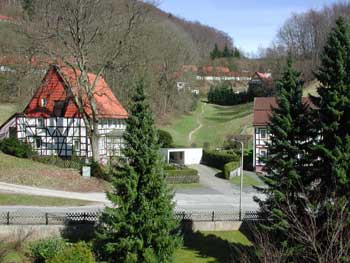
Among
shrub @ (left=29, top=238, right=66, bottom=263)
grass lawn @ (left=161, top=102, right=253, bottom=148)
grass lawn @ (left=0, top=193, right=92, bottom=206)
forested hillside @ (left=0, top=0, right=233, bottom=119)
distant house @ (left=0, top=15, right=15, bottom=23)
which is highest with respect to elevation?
distant house @ (left=0, top=15, right=15, bottom=23)

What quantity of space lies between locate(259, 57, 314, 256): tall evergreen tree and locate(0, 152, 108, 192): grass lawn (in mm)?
18948

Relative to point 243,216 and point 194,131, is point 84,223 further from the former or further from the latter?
point 194,131

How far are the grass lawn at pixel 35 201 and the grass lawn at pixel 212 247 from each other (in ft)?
30.9

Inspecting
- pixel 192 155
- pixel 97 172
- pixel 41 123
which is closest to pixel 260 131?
pixel 192 155

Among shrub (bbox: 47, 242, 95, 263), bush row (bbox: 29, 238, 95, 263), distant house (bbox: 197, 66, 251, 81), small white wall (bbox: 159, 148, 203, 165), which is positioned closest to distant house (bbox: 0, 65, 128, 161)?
small white wall (bbox: 159, 148, 203, 165)

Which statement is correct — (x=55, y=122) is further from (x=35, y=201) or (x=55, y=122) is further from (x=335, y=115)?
(x=335, y=115)

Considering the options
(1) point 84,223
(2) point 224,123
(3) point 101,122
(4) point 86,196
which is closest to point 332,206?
(1) point 84,223

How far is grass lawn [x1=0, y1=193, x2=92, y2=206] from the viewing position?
35.2m

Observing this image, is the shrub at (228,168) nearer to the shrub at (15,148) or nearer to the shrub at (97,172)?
the shrub at (97,172)

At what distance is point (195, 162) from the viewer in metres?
59.8

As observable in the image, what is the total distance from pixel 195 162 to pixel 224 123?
2497 centimetres

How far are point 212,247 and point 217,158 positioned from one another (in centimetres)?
2816

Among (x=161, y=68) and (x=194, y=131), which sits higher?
(x=161, y=68)

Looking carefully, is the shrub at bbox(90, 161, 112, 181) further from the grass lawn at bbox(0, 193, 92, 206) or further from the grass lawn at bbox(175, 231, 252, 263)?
the grass lawn at bbox(175, 231, 252, 263)
